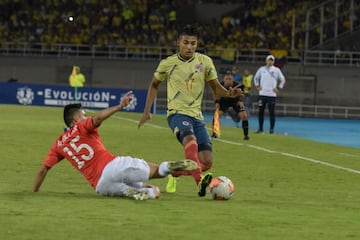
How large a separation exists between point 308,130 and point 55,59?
857 inches

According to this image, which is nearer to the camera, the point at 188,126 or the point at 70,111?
the point at 70,111

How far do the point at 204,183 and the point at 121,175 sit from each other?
1189mm

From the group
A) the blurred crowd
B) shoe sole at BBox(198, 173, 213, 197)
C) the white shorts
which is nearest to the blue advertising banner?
the blurred crowd

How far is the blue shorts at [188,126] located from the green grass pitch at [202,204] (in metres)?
0.72

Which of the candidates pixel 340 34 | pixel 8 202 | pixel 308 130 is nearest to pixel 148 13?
pixel 340 34

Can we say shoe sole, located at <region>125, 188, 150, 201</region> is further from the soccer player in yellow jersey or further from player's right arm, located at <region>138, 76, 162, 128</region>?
player's right arm, located at <region>138, 76, 162, 128</region>

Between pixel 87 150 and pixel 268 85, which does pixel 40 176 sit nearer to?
pixel 87 150

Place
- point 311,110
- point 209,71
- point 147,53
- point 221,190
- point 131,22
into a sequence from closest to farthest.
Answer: point 221,190 < point 209,71 < point 311,110 < point 147,53 < point 131,22

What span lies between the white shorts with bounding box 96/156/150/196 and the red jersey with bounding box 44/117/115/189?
11cm

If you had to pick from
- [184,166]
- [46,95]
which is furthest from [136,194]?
[46,95]

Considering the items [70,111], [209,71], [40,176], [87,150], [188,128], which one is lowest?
[40,176]

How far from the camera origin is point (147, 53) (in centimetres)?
5469

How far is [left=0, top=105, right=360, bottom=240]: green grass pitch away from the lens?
9.10 meters

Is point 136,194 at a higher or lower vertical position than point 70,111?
lower
